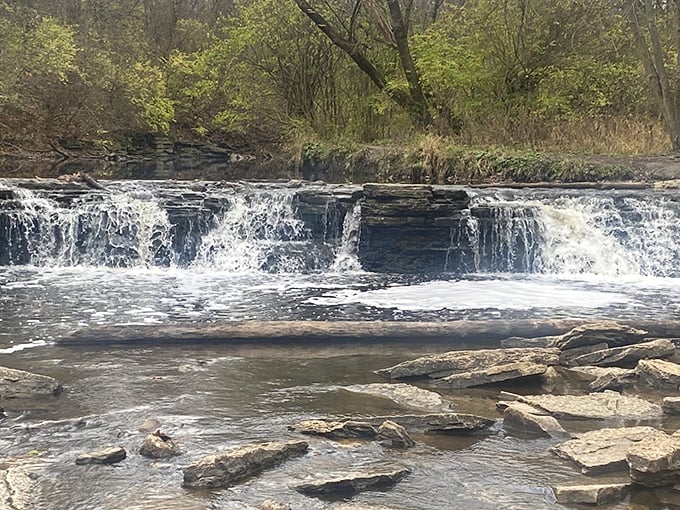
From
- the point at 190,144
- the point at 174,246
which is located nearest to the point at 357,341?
the point at 174,246

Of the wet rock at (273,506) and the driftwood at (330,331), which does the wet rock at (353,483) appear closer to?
the wet rock at (273,506)

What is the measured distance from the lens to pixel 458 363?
22.9ft

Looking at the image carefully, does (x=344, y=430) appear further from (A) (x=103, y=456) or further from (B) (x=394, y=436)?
(A) (x=103, y=456)

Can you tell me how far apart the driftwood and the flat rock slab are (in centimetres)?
206

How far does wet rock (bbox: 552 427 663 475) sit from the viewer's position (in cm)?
479

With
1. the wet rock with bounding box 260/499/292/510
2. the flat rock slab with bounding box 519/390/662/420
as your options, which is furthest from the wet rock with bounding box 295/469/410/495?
the flat rock slab with bounding box 519/390/662/420

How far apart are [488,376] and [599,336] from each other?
1569mm

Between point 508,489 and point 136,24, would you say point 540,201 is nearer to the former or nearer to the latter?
point 508,489

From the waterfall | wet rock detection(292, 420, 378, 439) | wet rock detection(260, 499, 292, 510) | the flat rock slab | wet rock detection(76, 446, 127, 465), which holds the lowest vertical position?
wet rock detection(260, 499, 292, 510)

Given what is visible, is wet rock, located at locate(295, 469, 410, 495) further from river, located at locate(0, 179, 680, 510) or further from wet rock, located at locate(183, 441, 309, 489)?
wet rock, located at locate(183, 441, 309, 489)

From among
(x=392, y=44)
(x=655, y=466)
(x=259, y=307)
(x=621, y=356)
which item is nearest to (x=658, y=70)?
(x=392, y=44)

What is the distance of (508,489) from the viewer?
4.64 meters

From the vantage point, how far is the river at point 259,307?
15.7 ft

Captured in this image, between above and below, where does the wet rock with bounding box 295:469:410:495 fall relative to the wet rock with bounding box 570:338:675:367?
below
